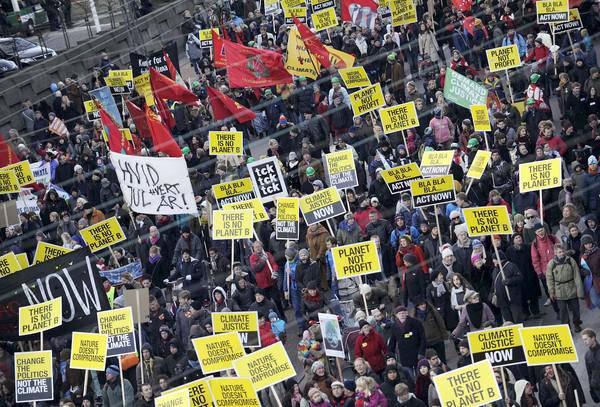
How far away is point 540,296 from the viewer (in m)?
18.7

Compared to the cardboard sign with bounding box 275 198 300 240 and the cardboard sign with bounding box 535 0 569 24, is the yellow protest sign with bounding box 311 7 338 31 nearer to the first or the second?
the cardboard sign with bounding box 535 0 569 24

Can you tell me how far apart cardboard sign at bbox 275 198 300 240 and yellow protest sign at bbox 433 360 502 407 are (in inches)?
258

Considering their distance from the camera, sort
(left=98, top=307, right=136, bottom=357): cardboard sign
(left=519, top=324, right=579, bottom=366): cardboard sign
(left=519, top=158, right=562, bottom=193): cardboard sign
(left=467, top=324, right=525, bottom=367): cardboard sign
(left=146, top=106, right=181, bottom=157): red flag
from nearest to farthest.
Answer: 1. (left=519, top=324, right=579, bottom=366): cardboard sign
2. (left=467, top=324, right=525, bottom=367): cardboard sign
3. (left=98, top=307, right=136, bottom=357): cardboard sign
4. (left=519, top=158, right=562, bottom=193): cardboard sign
5. (left=146, top=106, right=181, bottom=157): red flag

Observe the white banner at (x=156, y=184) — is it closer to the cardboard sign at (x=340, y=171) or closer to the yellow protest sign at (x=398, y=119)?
the cardboard sign at (x=340, y=171)

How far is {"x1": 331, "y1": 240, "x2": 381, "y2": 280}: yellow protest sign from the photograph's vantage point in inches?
703

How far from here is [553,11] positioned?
2611cm

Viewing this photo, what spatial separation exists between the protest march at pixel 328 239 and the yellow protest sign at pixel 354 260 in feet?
0.06

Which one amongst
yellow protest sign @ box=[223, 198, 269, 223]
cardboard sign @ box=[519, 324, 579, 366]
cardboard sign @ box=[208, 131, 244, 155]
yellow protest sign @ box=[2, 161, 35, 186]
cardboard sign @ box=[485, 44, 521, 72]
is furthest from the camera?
yellow protest sign @ box=[2, 161, 35, 186]

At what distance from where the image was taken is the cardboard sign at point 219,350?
16625 mm

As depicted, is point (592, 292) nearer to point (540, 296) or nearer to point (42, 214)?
point (540, 296)

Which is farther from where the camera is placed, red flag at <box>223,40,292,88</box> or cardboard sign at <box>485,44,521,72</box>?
red flag at <box>223,40,292,88</box>

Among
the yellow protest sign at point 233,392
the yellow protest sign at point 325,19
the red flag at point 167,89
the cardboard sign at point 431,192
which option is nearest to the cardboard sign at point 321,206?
the cardboard sign at point 431,192

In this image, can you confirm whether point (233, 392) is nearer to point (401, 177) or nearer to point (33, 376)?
point (33, 376)

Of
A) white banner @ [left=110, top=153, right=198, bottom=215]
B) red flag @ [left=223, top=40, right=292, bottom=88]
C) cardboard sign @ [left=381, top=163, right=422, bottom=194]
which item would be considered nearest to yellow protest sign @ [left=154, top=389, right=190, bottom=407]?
white banner @ [left=110, top=153, right=198, bottom=215]
